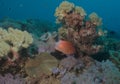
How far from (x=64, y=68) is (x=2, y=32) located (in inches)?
62.1

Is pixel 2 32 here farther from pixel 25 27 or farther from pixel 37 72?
pixel 25 27

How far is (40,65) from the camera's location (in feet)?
17.5

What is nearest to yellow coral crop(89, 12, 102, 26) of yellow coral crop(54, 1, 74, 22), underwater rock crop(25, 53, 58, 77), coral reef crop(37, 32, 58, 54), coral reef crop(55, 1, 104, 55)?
coral reef crop(55, 1, 104, 55)

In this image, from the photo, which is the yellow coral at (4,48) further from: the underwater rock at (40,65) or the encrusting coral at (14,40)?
the underwater rock at (40,65)

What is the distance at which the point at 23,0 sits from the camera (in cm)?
11194

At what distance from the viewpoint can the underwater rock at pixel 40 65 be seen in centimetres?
522

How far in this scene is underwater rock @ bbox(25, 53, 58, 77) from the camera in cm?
522

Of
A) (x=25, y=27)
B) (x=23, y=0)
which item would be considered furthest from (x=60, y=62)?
(x=23, y=0)

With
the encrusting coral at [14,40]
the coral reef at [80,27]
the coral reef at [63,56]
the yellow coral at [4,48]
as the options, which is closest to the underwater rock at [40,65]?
the coral reef at [63,56]

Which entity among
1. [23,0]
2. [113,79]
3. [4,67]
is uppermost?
[23,0]

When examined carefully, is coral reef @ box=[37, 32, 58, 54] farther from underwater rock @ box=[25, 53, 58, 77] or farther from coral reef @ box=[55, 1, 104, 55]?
underwater rock @ box=[25, 53, 58, 77]

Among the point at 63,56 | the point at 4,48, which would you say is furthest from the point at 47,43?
the point at 4,48

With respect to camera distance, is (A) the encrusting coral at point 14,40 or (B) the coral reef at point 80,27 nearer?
(A) the encrusting coral at point 14,40

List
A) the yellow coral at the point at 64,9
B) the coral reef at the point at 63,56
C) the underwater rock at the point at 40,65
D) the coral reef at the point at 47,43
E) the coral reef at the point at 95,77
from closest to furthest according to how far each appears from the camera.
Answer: the coral reef at the point at 95,77 → the coral reef at the point at 63,56 → the underwater rock at the point at 40,65 → the yellow coral at the point at 64,9 → the coral reef at the point at 47,43
